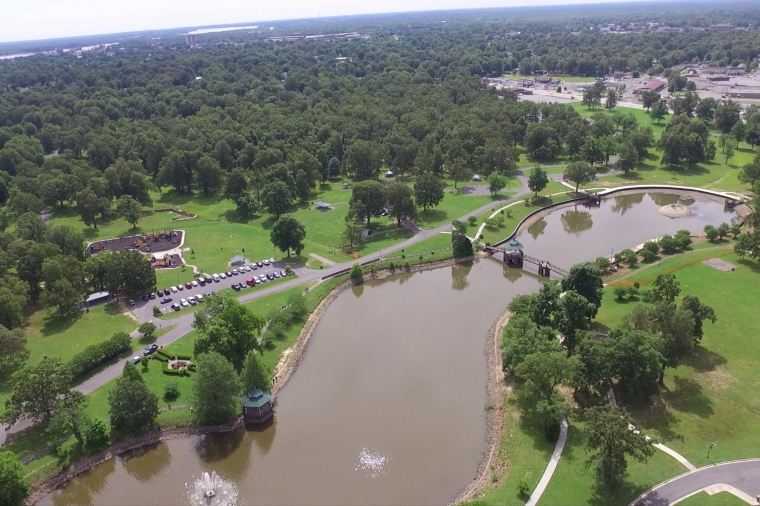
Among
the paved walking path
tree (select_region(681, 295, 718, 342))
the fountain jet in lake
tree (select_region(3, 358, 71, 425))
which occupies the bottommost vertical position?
the fountain jet in lake

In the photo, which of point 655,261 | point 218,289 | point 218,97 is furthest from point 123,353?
point 218,97

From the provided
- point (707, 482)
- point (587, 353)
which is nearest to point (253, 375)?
point (587, 353)

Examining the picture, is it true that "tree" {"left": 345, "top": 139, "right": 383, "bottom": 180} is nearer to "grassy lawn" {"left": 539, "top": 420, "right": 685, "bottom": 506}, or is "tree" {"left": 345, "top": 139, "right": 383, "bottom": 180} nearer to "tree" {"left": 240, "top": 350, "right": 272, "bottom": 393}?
"tree" {"left": 240, "top": 350, "right": 272, "bottom": 393}

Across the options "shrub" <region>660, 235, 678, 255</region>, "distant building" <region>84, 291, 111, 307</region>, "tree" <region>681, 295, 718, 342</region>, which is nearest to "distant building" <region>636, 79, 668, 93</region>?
"shrub" <region>660, 235, 678, 255</region>

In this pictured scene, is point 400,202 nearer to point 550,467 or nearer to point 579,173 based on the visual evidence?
point 579,173

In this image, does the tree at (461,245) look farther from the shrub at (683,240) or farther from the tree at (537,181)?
the shrub at (683,240)

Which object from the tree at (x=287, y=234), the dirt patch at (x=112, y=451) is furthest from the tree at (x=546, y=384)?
the tree at (x=287, y=234)

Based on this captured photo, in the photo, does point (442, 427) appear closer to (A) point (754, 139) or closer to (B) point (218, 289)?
(B) point (218, 289)
